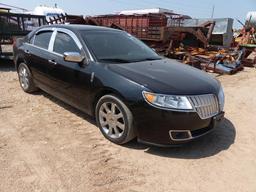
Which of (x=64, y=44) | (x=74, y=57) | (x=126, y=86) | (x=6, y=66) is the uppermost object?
(x=64, y=44)

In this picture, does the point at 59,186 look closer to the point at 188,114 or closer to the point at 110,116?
the point at 110,116

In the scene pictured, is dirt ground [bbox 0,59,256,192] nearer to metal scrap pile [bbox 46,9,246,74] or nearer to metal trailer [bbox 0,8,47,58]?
metal trailer [bbox 0,8,47,58]

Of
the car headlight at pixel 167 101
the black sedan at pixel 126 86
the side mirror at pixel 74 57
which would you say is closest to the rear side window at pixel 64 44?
the black sedan at pixel 126 86

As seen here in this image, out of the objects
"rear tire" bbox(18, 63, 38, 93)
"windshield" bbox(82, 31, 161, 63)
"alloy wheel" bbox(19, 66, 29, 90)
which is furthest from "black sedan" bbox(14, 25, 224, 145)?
"alloy wheel" bbox(19, 66, 29, 90)

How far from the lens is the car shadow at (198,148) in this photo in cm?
372

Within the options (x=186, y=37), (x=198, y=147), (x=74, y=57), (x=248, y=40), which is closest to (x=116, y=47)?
(x=74, y=57)

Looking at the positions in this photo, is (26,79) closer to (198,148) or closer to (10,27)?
(198,148)

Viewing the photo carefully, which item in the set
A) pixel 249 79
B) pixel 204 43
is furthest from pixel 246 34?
pixel 249 79

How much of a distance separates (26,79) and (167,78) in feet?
11.5

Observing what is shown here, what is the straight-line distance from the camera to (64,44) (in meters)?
4.71

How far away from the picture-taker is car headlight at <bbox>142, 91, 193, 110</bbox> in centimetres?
342

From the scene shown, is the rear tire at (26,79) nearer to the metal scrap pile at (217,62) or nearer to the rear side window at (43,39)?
the rear side window at (43,39)

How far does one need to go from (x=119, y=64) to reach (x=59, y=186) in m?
1.87

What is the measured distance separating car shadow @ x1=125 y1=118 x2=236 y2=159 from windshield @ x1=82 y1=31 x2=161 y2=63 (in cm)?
131
